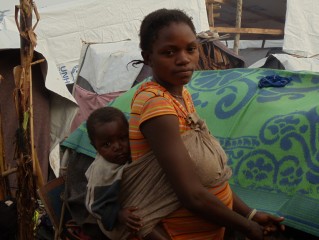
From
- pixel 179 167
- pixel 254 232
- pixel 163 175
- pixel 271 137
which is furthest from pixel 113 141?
pixel 271 137

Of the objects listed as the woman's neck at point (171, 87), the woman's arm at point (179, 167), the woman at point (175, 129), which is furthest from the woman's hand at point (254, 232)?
the woman's neck at point (171, 87)

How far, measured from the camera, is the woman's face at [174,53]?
4.85ft

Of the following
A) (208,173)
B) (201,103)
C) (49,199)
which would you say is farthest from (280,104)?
(49,199)

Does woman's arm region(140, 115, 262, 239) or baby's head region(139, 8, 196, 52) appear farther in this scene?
baby's head region(139, 8, 196, 52)

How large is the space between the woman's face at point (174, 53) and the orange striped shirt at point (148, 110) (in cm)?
5

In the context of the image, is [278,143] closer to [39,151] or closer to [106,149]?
[106,149]

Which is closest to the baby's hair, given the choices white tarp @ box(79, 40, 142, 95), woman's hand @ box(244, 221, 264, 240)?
woman's hand @ box(244, 221, 264, 240)

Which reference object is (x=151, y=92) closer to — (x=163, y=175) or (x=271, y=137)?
(x=163, y=175)

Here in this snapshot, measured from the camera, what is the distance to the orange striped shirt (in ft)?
4.60

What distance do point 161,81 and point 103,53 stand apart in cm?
504

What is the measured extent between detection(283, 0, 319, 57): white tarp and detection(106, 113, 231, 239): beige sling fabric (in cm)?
826

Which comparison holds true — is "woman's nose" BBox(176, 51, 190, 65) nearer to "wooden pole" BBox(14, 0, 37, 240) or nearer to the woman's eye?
the woman's eye

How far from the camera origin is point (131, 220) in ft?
4.97

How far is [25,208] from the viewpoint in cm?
277
